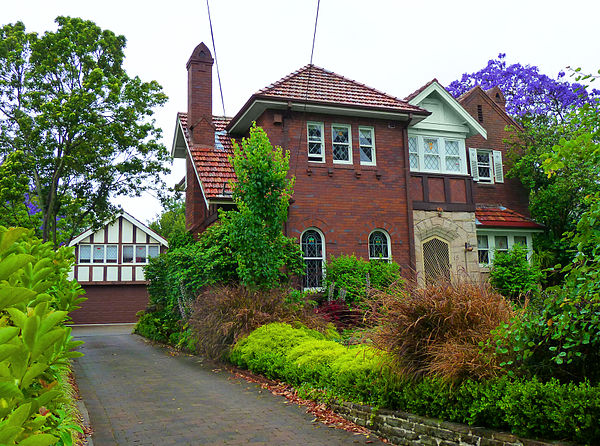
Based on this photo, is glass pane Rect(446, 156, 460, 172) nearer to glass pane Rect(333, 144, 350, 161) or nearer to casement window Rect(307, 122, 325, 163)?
glass pane Rect(333, 144, 350, 161)

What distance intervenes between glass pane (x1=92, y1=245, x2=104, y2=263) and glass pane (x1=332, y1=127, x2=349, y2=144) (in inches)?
932

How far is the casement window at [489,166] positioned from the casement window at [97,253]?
2419cm

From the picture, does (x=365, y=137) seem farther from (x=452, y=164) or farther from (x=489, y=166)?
(x=489, y=166)

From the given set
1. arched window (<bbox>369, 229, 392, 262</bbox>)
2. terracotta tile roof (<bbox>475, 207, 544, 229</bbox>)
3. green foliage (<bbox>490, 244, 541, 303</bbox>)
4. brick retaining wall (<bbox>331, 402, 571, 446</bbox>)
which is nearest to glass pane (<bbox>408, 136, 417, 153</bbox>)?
arched window (<bbox>369, 229, 392, 262</bbox>)

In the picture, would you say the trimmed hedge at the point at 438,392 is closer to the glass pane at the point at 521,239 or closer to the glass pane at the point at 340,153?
the glass pane at the point at 340,153

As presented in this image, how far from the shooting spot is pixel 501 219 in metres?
21.2

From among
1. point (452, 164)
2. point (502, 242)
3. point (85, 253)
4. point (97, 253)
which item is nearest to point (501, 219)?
point (502, 242)

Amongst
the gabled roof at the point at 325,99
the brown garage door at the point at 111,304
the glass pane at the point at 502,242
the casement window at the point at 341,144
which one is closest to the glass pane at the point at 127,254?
the brown garage door at the point at 111,304

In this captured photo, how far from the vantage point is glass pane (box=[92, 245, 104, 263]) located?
3584 centimetres

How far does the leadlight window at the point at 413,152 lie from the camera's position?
739 inches

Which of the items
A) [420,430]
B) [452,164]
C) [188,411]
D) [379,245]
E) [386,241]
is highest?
[452,164]

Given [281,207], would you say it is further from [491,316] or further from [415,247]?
[491,316]

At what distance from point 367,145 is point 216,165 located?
494 centimetres

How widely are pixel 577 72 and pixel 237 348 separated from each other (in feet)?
26.1
